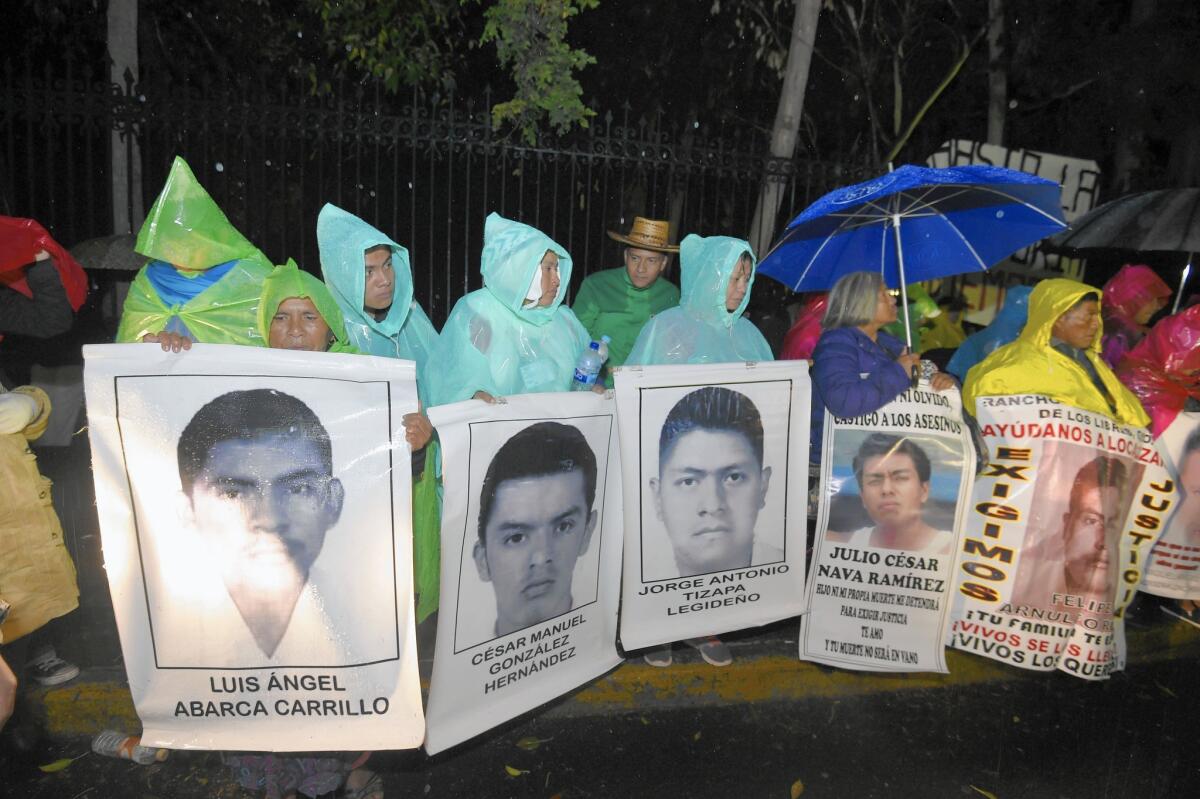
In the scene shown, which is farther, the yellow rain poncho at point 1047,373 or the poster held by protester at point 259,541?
the yellow rain poncho at point 1047,373

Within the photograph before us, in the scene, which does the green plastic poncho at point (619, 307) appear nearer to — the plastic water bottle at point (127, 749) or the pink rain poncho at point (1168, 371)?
the pink rain poncho at point (1168, 371)

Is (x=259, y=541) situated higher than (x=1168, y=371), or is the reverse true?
(x=1168, y=371)

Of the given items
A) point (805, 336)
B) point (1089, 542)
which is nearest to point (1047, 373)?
point (1089, 542)

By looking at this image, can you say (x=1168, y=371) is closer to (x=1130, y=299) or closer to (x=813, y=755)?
(x=1130, y=299)

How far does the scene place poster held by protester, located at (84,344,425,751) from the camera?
273 centimetres

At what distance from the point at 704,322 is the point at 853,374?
74 centimetres

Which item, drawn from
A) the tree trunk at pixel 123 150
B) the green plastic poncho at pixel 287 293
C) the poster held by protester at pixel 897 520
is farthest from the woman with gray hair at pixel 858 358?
the tree trunk at pixel 123 150

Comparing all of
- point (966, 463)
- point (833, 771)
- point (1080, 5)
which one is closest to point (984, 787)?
point (833, 771)

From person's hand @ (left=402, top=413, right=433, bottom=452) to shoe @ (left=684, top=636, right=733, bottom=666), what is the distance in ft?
6.19

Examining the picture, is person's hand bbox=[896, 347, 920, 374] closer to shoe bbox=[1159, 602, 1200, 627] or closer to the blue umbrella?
the blue umbrella

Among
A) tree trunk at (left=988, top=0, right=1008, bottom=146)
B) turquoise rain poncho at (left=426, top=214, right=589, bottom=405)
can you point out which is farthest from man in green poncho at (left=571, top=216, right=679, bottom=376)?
tree trunk at (left=988, top=0, right=1008, bottom=146)

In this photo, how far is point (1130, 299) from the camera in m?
5.85

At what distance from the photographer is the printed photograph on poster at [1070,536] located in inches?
155

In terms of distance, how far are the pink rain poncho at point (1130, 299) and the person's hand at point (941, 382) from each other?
2309 mm
